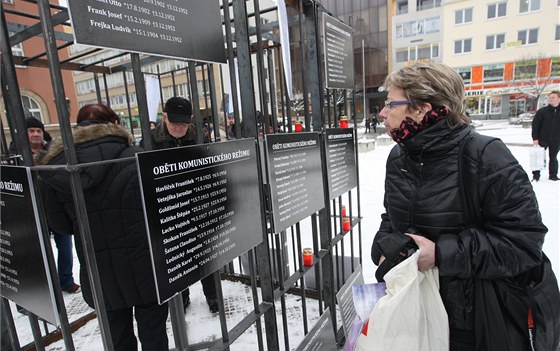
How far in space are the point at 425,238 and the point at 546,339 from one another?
59cm

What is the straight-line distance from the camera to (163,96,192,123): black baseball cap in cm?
213

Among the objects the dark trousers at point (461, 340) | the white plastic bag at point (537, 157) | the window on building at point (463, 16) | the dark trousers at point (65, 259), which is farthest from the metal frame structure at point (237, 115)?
the window on building at point (463, 16)

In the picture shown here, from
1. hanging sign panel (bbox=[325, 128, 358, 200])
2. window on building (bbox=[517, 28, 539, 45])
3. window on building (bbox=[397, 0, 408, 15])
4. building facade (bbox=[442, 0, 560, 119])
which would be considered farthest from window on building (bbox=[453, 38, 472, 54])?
hanging sign panel (bbox=[325, 128, 358, 200])

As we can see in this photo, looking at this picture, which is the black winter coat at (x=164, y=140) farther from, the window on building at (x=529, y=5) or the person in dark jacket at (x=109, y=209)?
the window on building at (x=529, y=5)

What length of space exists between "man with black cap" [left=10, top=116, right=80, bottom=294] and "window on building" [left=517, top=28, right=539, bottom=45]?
112ft

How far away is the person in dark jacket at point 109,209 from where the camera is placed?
156cm

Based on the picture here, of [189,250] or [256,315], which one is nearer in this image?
[189,250]

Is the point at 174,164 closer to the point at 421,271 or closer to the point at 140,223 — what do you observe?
the point at 140,223

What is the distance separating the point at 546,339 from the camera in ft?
4.19

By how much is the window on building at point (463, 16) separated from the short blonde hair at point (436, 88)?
112 ft

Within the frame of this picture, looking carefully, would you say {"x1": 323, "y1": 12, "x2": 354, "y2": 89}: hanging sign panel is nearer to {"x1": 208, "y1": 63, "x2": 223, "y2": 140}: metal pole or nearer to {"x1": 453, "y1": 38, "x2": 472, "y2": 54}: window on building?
{"x1": 208, "y1": 63, "x2": 223, "y2": 140}: metal pole

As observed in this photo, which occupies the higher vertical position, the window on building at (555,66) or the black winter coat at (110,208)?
the window on building at (555,66)

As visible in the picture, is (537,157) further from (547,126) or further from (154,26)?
(154,26)

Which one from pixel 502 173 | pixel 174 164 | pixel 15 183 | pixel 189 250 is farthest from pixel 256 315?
pixel 502 173
